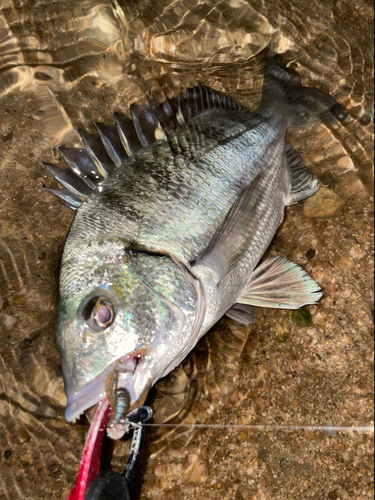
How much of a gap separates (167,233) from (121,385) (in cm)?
77

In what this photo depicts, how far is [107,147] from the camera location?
2121 mm

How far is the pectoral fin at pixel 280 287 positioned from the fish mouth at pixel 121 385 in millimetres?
919

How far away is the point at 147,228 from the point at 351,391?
1719 millimetres

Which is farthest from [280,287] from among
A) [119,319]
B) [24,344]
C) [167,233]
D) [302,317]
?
[24,344]

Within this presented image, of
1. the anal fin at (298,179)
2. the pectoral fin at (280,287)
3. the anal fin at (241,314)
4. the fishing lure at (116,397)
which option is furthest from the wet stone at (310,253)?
the fishing lure at (116,397)

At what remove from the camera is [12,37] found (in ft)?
8.96

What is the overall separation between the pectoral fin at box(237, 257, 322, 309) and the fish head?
64cm

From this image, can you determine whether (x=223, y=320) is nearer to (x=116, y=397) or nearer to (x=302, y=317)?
(x=302, y=317)

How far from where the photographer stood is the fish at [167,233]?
1.58 metres

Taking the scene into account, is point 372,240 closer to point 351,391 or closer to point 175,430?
point 351,391

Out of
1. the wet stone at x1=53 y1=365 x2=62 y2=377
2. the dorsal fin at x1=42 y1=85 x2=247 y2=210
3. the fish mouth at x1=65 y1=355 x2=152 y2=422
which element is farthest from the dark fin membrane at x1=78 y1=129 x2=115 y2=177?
the wet stone at x1=53 y1=365 x2=62 y2=377

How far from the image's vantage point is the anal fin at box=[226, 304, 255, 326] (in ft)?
7.70

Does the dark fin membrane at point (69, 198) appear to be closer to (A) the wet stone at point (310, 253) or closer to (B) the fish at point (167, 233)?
(B) the fish at point (167, 233)

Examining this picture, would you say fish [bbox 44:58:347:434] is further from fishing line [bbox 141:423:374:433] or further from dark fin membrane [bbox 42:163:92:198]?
fishing line [bbox 141:423:374:433]
